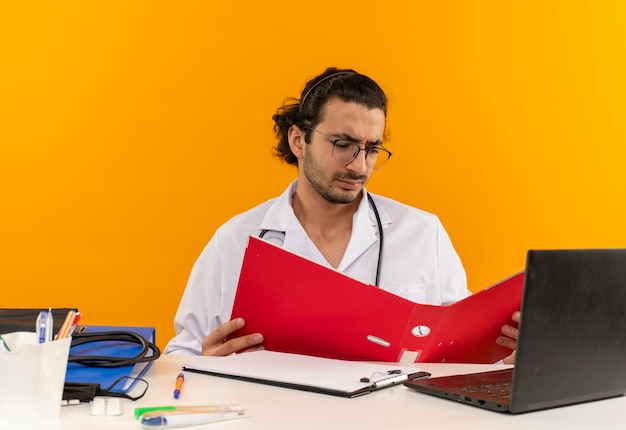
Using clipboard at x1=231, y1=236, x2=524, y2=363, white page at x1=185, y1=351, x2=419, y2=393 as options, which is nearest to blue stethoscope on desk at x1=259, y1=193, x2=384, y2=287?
clipboard at x1=231, y1=236, x2=524, y2=363

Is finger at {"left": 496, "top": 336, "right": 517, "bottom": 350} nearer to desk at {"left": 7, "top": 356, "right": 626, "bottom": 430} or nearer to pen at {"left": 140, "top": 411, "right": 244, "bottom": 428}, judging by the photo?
desk at {"left": 7, "top": 356, "right": 626, "bottom": 430}

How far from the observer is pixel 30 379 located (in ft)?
3.76

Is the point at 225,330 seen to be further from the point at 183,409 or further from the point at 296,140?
the point at 296,140

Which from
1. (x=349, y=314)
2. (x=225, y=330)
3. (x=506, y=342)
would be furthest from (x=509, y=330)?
(x=225, y=330)

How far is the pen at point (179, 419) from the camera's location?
1.17 m

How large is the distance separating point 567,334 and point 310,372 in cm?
49

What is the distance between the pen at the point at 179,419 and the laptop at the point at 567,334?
15.8 inches

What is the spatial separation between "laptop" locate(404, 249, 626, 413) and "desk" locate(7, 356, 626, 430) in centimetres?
3

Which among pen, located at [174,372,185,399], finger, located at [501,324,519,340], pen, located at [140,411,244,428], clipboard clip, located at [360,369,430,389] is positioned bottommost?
pen, located at [140,411,244,428]

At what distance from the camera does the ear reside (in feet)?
8.16

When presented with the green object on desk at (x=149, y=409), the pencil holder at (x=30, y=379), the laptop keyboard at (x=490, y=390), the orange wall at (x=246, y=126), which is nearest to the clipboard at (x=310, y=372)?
the laptop keyboard at (x=490, y=390)

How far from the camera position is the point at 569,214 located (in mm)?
3135

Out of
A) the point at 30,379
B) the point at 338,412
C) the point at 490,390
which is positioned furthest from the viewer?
the point at 490,390

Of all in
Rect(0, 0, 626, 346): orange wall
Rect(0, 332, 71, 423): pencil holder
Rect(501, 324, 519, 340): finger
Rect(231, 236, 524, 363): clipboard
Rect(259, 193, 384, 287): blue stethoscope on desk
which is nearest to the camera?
Rect(0, 332, 71, 423): pencil holder
